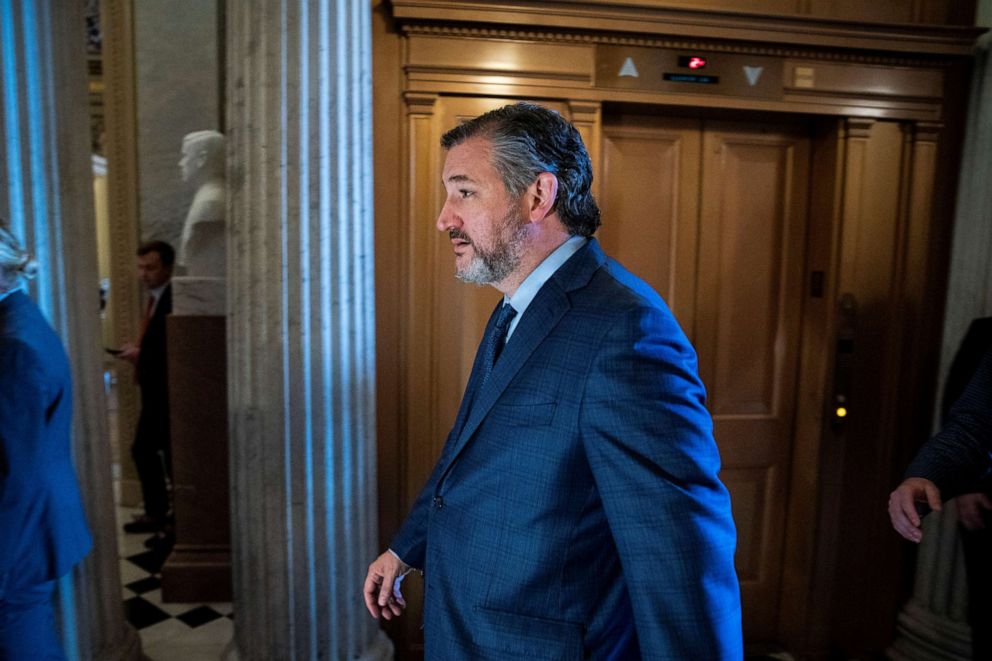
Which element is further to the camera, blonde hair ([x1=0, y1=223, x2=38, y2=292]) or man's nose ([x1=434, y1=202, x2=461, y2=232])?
blonde hair ([x1=0, y1=223, x2=38, y2=292])

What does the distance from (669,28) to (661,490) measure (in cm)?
205

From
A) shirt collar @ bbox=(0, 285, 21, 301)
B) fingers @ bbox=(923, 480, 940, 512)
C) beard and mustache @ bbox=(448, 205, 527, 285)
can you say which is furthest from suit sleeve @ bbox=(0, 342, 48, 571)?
fingers @ bbox=(923, 480, 940, 512)

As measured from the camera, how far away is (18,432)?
1.66 m

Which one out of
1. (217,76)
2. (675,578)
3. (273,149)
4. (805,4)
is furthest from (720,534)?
(217,76)

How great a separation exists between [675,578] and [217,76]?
12.5 feet

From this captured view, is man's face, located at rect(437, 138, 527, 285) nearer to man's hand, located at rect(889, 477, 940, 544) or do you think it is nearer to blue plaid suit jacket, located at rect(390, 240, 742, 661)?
blue plaid suit jacket, located at rect(390, 240, 742, 661)

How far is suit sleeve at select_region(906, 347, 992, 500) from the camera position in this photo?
68.7 inches

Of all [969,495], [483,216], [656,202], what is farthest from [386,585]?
[656,202]

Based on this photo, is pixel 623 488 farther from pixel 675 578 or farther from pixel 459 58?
pixel 459 58

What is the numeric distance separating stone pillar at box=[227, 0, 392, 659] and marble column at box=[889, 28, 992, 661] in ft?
7.61

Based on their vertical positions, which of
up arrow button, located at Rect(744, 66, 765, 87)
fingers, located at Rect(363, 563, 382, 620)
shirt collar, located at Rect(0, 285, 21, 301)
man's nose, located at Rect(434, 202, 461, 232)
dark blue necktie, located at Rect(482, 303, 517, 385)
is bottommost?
fingers, located at Rect(363, 563, 382, 620)

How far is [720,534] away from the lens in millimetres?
1050

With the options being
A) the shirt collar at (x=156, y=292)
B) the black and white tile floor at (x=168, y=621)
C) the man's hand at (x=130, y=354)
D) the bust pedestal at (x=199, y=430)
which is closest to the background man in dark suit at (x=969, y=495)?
the black and white tile floor at (x=168, y=621)

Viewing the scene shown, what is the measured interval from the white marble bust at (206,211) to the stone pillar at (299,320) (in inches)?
47.1
